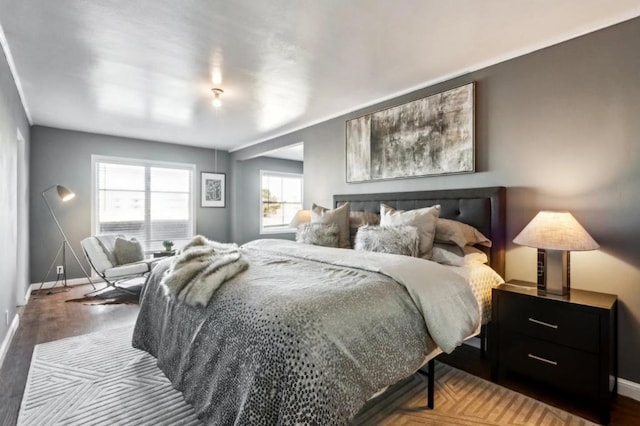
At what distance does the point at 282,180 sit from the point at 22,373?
5.86m

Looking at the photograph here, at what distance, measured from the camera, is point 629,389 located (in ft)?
6.90

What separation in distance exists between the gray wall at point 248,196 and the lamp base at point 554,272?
→ 5.60 m

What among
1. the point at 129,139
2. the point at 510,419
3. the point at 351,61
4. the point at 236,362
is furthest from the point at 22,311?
the point at 510,419

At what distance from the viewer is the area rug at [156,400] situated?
6.07 ft

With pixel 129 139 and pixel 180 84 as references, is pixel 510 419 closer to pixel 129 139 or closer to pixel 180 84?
pixel 180 84

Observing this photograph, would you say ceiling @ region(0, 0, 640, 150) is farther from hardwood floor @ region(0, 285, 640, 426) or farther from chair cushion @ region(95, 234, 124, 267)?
hardwood floor @ region(0, 285, 640, 426)

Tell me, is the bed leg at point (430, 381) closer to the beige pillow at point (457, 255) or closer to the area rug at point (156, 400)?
the area rug at point (156, 400)

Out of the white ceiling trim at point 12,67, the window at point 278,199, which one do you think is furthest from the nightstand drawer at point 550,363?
the window at point 278,199

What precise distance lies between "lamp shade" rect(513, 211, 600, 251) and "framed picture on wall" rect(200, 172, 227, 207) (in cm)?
580

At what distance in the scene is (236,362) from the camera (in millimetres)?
1465

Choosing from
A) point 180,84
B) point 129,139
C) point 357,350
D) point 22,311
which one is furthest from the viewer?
point 129,139

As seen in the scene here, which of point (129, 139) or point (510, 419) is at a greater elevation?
point (129, 139)

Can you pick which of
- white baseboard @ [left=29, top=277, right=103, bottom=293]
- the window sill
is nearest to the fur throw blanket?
white baseboard @ [left=29, top=277, right=103, bottom=293]

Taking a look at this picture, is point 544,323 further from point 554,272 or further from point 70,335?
point 70,335
